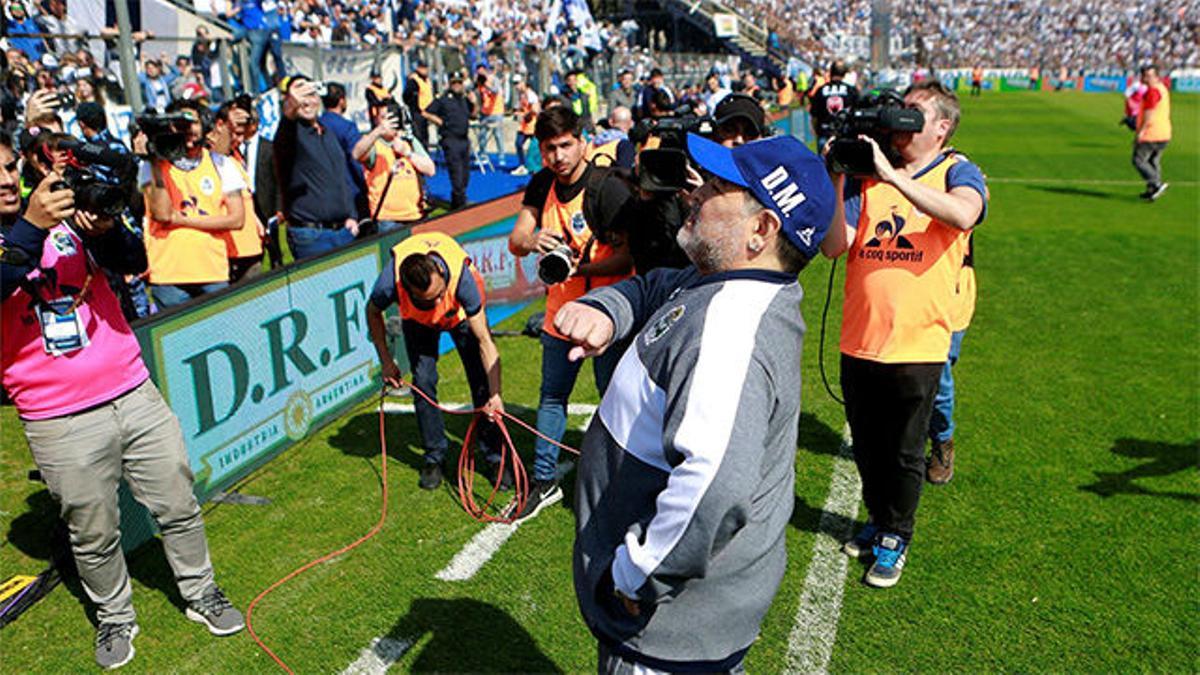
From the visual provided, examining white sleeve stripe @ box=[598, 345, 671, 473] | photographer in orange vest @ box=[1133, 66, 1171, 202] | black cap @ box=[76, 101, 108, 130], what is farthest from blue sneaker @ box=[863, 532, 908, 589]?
photographer in orange vest @ box=[1133, 66, 1171, 202]

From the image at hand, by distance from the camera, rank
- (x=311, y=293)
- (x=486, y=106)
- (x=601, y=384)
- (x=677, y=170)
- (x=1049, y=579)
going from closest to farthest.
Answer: (x=677, y=170) < (x=1049, y=579) < (x=601, y=384) < (x=311, y=293) < (x=486, y=106)

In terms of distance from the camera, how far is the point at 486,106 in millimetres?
20859

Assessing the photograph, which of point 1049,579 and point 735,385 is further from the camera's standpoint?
point 1049,579

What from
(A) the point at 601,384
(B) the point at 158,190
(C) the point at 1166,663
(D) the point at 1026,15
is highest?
(D) the point at 1026,15

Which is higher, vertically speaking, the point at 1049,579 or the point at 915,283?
the point at 915,283

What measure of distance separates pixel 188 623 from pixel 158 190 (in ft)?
8.53

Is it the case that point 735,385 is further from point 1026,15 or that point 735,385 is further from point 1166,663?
point 1026,15

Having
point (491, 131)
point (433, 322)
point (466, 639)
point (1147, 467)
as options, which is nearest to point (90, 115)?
point (433, 322)

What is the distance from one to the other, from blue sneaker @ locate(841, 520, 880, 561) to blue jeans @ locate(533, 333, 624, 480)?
4.98 feet

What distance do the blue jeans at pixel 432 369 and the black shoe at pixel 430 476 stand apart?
3 centimetres

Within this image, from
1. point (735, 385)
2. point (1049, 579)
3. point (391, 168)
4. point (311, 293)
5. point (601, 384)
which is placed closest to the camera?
point (735, 385)

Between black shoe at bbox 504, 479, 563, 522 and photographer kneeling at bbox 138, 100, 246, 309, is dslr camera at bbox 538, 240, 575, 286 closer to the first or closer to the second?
black shoe at bbox 504, 479, 563, 522

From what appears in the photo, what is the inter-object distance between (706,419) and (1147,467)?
194 inches

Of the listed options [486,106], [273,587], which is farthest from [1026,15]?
[273,587]
